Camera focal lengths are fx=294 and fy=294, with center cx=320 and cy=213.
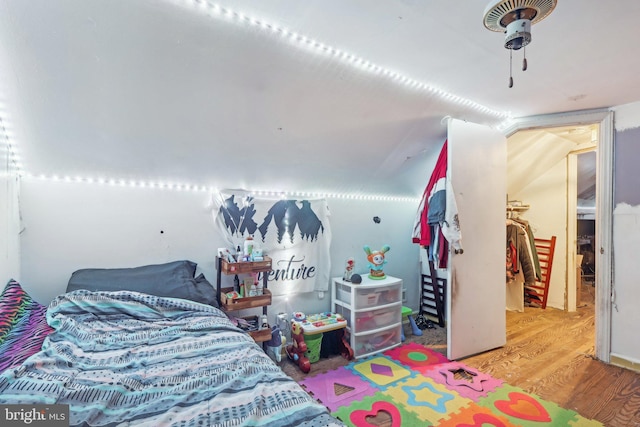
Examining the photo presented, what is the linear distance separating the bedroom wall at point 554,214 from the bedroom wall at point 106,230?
11.6ft

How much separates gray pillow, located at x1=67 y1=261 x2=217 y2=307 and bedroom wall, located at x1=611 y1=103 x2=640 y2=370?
3198 mm

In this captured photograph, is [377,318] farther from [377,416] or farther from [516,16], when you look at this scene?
[516,16]

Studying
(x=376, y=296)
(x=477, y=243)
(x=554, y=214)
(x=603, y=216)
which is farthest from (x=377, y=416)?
(x=554, y=214)

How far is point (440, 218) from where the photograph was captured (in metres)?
2.42

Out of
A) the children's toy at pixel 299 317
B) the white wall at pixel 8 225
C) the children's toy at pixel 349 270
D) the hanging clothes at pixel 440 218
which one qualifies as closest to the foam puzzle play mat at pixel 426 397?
the children's toy at pixel 299 317

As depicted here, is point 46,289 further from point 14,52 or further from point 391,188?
point 391,188

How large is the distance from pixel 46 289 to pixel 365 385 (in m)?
2.22

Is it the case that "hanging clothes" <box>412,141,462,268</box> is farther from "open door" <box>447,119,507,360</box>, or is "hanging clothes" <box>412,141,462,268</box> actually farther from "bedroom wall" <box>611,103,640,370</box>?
"bedroom wall" <box>611,103,640,370</box>

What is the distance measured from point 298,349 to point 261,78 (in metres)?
1.97

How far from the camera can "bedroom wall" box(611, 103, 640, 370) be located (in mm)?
2326

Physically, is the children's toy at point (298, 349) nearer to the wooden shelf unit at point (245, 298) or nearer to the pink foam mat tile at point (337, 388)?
the pink foam mat tile at point (337, 388)

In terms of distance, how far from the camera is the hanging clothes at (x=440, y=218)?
7.80ft

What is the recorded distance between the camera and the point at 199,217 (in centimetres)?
233

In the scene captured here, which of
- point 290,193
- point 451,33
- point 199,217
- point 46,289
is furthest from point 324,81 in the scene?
point 46,289
